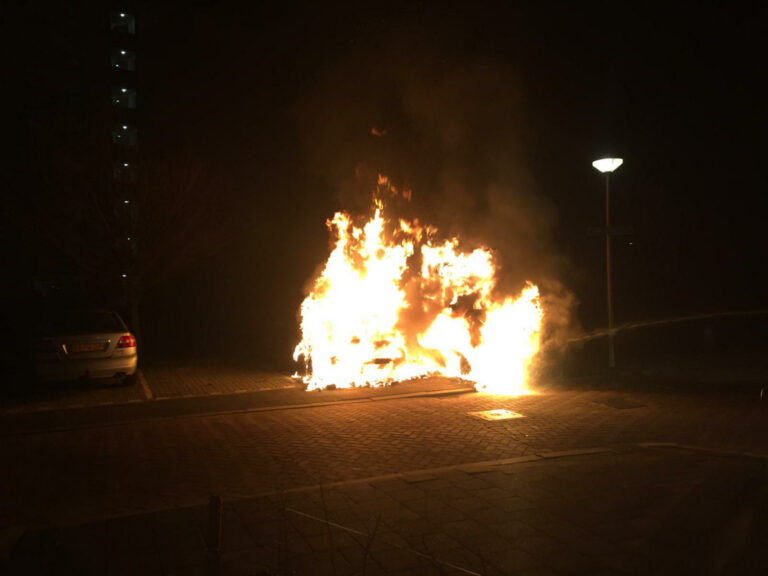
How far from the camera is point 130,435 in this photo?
7.94 meters

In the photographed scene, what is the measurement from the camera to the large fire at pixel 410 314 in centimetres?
1182

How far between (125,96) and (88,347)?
4417cm

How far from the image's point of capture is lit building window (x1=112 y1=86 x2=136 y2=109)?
47688 millimetres

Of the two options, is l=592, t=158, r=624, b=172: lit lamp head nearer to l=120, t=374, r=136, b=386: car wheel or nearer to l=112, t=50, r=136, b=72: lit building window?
l=120, t=374, r=136, b=386: car wheel

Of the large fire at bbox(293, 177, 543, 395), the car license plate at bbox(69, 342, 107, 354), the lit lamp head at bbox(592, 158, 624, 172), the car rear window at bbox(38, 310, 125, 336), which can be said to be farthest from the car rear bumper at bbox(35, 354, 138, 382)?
the lit lamp head at bbox(592, 158, 624, 172)

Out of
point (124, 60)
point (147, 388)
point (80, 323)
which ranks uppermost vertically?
point (124, 60)

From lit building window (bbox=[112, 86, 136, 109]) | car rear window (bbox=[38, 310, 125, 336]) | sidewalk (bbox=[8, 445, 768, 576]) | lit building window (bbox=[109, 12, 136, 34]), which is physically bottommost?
sidewalk (bbox=[8, 445, 768, 576])

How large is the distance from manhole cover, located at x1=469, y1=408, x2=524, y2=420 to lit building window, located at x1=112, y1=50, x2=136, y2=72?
4945 centimetres

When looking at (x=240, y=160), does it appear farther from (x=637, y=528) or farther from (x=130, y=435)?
(x=637, y=528)

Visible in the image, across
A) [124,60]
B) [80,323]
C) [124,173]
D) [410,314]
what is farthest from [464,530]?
[124,60]

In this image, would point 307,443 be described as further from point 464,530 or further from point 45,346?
point 45,346

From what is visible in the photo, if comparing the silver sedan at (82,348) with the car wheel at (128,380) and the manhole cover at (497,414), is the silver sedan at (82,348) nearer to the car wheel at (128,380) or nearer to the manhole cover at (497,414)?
the car wheel at (128,380)

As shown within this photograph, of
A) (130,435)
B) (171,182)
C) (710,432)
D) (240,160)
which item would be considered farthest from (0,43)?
(710,432)

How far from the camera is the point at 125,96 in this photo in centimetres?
4844
